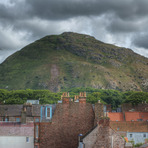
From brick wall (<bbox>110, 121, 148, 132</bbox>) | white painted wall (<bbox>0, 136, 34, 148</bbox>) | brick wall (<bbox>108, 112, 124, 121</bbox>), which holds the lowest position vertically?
white painted wall (<bbox>0, 136, 34, 148</bbox>)

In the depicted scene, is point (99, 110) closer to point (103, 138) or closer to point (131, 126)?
point (103, 138)

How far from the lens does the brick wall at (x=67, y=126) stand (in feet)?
137

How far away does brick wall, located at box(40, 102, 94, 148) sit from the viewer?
41.7 m

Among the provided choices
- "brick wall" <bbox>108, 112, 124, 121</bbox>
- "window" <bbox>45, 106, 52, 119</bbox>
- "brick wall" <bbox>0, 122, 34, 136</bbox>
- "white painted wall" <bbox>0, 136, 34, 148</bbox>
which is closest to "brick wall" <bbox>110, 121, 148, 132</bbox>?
"brick wall" <bbox>108, 112, 124, 121</bbox>

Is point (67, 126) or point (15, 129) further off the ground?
point (67, 126)

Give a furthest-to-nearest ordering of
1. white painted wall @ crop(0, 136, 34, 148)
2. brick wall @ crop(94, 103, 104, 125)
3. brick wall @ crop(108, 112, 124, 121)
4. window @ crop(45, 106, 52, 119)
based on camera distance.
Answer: brick wall @ crop(108, 112, 124, 121)
white painted wall @ crop(0, 136, 34, 148)
window @ crop(45, 106, 52, 119)
brick wall @ crop(94, 103, 104, 125)

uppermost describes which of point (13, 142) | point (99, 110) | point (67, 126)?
point (99, 110)

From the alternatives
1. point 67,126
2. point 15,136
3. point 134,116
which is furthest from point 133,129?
point 67,126

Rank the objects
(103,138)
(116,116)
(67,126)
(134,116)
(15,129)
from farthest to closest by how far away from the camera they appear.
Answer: (116,116) → (134,116) → (15,129) → (67,126) → (103,138)

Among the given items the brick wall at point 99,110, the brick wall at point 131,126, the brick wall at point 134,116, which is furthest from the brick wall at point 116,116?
the brick wall at point 99,110

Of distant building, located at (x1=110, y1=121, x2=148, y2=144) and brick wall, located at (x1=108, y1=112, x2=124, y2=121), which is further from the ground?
brick wall, located at (x1=108, y1=112, x2=124, y2=121)

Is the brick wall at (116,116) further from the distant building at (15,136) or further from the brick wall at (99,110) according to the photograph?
the brick wall at (99,110)

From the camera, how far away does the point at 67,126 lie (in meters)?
42.2

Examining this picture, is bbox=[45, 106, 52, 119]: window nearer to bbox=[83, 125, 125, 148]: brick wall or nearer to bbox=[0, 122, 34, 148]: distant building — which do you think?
bbox=[0, 122, 34, 148]: distant building
